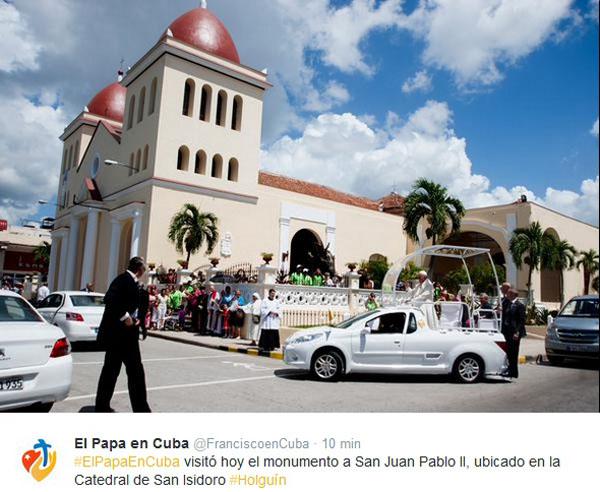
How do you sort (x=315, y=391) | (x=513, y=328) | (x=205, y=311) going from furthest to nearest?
(x=205, y=311) < (x=513, y=328) < (x=315, y=391)

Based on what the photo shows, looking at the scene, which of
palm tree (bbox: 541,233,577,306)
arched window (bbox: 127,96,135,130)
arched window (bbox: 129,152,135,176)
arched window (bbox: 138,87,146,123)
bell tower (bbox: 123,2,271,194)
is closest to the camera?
arched window (bbox: 127,96,135,130)

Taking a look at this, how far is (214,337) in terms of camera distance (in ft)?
39.0

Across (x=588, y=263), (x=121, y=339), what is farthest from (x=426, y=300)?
(x=588, y=263)

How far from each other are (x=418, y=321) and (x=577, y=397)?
2545 mm

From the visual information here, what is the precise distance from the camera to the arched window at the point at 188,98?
17.2 meters

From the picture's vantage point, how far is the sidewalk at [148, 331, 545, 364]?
956 cm

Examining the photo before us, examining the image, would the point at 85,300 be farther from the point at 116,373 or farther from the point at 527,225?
the point at 527,225

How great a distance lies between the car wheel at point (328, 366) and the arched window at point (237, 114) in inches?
561

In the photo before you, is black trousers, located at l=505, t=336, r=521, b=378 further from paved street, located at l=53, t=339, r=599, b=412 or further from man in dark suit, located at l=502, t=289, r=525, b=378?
paved street, located at l=53, t=339, r=599, b=412

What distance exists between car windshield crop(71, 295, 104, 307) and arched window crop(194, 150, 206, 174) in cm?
1173

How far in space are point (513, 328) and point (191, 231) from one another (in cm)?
1130

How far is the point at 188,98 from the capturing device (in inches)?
681
